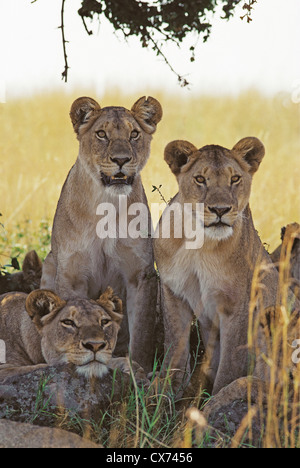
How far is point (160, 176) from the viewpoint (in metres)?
8.81

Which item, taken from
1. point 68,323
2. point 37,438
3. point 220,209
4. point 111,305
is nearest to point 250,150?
point 220,209

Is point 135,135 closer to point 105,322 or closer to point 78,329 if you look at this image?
point 105,322

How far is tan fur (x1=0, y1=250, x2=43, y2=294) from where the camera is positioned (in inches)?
263

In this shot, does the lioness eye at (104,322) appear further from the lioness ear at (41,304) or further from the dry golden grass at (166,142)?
the dry golden grass at (166,142)

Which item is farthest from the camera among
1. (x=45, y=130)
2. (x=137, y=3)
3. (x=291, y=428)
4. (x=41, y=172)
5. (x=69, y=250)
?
(x=45, y=130)

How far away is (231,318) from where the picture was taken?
16.7ft

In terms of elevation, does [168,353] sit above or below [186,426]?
above

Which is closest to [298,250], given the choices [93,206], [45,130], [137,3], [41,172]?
[93,206]

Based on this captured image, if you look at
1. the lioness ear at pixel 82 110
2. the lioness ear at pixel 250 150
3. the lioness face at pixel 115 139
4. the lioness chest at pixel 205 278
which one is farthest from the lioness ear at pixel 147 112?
the lioness chest at pixel 205 278

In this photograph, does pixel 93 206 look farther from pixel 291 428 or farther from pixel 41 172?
pixel 41 172

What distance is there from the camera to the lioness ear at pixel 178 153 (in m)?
5.13

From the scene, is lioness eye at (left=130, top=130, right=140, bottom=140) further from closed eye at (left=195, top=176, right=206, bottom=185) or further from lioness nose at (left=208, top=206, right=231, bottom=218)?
lioness nose at (left=208, top=206, right=231, bottom=218)

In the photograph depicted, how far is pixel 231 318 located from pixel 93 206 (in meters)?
1.20

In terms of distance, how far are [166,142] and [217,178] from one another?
15.1 ft
